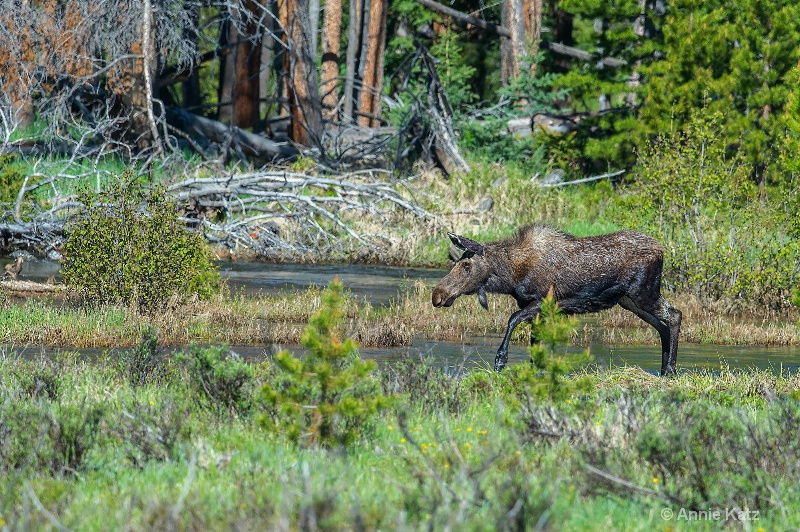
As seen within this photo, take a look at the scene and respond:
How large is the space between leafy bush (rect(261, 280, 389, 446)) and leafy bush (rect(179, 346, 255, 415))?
2.80 feet

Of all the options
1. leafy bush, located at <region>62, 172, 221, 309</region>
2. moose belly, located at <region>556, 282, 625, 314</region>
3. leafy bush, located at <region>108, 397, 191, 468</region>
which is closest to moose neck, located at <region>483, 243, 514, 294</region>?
moose belly, located at <region>556, 282, 625, 314</region>

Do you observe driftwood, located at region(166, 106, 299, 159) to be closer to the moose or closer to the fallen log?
the fallen log

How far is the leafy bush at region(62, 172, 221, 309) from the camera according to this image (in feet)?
50.0

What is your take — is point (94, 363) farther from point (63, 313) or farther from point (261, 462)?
point (261, 462)

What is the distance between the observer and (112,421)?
7.95 metres

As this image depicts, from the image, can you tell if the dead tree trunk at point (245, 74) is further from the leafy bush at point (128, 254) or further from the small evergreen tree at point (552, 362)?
the small evergreen tree at point (552, 362)

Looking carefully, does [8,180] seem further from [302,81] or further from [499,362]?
[499,362]

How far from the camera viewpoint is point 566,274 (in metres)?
13.1

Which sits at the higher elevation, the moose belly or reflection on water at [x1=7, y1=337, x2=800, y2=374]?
the moose belly

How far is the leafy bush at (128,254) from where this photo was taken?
50.0ft

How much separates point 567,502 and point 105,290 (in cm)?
1013

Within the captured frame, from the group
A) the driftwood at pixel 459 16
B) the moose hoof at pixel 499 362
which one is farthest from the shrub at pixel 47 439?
the driftwood at pixel 459 16

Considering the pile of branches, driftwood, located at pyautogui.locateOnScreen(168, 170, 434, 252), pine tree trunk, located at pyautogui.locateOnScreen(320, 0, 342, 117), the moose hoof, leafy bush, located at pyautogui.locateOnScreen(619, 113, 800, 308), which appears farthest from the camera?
pine tree trunk, located at pyautogui.locateOnScreen(320, 0, 342, 117)

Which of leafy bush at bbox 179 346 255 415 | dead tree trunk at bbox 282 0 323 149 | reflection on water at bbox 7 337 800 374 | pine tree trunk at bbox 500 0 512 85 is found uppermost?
pine tree trunk at bbox 500 0 512 85
